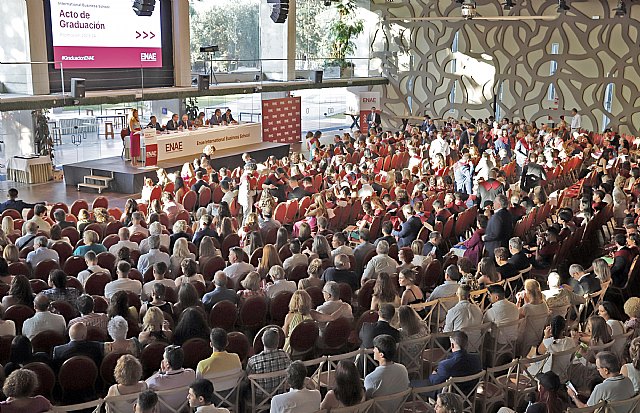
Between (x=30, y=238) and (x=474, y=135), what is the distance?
45.4ft

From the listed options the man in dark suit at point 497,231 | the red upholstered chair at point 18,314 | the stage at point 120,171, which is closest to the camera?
the red upholstered chair at point 18,314

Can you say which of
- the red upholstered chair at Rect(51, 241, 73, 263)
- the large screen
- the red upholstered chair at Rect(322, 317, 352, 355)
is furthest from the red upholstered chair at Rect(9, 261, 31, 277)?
the large screen

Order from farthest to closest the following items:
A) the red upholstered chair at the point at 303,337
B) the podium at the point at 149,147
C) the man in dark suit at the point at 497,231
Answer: the podium at the point at 149,147 < the man in dark suit at the point at 497,231 < the red upholstered chair at the point at 303,337

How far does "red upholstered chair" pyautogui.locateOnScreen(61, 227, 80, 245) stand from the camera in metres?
9.57

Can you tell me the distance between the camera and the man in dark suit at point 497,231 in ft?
31.3

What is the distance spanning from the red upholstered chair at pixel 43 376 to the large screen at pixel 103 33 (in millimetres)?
13120

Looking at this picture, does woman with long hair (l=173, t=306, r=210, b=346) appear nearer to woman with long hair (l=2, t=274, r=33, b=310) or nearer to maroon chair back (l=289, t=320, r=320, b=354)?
maroon chair back (l=289, t=320, r=320, b=354)

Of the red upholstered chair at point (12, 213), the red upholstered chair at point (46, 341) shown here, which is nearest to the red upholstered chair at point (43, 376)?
the red upholstered chair at point (46, 341)

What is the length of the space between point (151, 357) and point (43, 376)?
33.1 inches

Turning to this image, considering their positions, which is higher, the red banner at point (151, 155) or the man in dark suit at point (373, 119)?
the man in dark suit at point (373, 119)

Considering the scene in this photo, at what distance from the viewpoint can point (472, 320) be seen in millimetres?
6289

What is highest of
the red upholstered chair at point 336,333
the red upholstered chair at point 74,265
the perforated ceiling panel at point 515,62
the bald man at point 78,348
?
the perforated ceiling panel at point 515,62

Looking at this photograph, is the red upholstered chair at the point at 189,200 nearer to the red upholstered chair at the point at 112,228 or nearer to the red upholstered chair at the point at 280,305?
the red upholstered chair at the point at 112,228

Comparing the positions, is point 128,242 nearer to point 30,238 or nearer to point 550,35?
point 30,238
